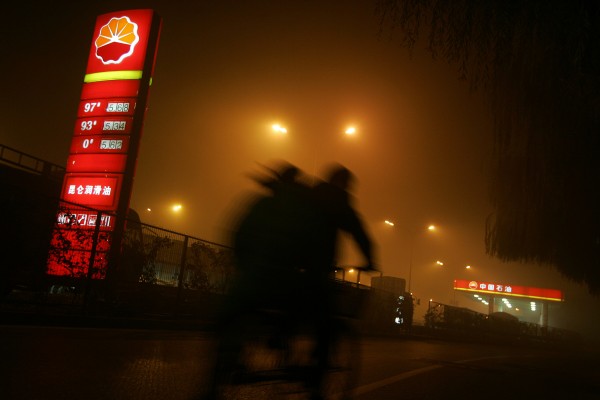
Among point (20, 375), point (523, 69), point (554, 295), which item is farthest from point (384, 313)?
point (554, 295)

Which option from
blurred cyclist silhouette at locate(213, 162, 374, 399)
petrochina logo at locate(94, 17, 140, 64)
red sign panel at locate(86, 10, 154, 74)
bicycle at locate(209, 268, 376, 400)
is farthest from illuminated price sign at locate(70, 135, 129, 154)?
bicycle at locate(209, 268, 376, 400)

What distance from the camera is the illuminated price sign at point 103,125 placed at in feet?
52.4

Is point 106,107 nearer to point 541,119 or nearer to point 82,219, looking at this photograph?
point 82,219

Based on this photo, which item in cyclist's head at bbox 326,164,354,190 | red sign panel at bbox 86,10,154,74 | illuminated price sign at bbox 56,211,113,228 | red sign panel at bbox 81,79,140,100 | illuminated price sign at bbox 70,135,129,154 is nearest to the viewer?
cyclist's head at bbox 326,164,354,190

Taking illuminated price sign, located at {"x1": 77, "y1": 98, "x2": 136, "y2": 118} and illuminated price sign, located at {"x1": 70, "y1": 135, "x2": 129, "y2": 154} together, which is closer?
illuminated price sign, located at {"x1": 70, "y1": 135, "x2": 129, "y2": 154}

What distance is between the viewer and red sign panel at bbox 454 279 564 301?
58281 mm

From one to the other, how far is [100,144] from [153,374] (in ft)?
41.6

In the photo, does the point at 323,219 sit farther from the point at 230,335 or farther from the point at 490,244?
the point at 490,244

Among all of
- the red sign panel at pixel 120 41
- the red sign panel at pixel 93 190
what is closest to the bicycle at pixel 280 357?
the red sign panel at pixel 93 190

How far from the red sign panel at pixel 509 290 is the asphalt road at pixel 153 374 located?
53882 millimetres

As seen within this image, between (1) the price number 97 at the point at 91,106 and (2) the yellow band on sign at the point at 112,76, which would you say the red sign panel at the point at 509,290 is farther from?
(1) the price number 97 at the point at 91,106

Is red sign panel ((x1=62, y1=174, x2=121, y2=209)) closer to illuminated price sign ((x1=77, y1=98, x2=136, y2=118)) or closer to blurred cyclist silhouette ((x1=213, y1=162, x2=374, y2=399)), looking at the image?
illuminated price sign ((x1=77, y1=98, x2=136, y2=118))

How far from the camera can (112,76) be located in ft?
55.9

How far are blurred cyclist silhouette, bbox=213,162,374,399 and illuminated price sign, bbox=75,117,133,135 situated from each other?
44.5 feet
